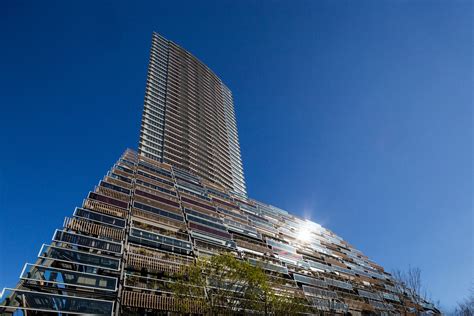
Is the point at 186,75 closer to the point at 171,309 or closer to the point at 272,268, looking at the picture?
the point at 272,268

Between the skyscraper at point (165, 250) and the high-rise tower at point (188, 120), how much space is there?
2.21 ft

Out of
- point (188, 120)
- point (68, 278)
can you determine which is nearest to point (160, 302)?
point (68, 278)

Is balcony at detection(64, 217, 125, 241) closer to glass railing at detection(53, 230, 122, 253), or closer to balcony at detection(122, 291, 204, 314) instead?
glass railing at detection(53, 230, 122, 253)

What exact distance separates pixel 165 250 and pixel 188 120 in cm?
6922

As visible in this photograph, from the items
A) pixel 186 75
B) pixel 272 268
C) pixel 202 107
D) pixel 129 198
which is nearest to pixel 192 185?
pixel 129 198

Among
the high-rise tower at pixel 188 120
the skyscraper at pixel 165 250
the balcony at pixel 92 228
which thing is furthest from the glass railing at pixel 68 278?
the high-rise tower at pixel 188 120

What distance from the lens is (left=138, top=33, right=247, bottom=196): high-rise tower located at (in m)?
79.2

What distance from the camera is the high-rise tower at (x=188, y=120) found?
79.2 meters

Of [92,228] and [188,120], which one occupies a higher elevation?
[188,120]

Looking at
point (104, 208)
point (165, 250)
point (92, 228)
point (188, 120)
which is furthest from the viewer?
point (188, 120)

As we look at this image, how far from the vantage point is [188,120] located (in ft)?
301

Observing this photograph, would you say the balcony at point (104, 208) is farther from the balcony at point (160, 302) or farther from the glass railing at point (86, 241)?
the balcony at point (160, 302)

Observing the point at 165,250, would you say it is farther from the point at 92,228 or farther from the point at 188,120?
the point at 188,120

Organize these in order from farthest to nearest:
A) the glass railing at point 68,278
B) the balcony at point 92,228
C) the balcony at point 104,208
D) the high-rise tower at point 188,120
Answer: the high-rise tower at point 188,120 < the balcony at point 104,208 < the balcony at point 92,228 < the glass railing at point 68,278
